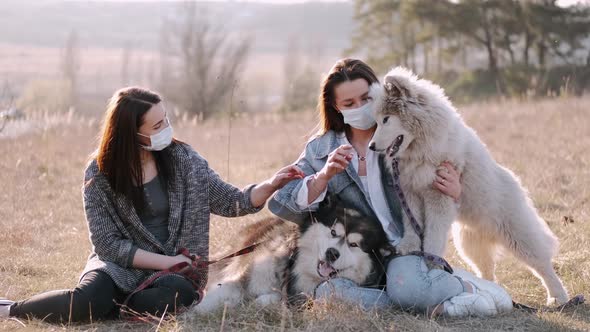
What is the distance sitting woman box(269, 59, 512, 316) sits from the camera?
3396 mm

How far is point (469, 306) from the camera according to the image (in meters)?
3.40

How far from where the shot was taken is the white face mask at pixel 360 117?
3641mm

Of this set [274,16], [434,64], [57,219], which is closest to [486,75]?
[434,64]

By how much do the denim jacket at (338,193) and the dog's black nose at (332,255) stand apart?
287 millimetres

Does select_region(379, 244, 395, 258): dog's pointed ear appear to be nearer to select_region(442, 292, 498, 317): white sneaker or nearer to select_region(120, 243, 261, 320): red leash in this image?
select_region(442, 292, 498, 317): white sneaker

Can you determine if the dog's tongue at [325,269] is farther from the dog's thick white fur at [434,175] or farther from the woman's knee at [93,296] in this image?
the woman's knee at [93,296]


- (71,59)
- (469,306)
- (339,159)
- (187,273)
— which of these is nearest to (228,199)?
(187,273)

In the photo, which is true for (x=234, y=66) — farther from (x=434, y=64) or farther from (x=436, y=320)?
(x=436, y=320)

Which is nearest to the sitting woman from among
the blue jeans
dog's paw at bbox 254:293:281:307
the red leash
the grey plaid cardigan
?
the blue jeans

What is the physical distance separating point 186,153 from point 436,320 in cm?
165

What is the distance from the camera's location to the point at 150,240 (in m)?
3.54

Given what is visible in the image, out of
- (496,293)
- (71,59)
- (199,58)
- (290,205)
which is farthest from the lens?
(71,59)

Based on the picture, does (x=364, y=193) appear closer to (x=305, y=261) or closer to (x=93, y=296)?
(x=305, y=261)

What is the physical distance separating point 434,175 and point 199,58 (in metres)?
21.8
